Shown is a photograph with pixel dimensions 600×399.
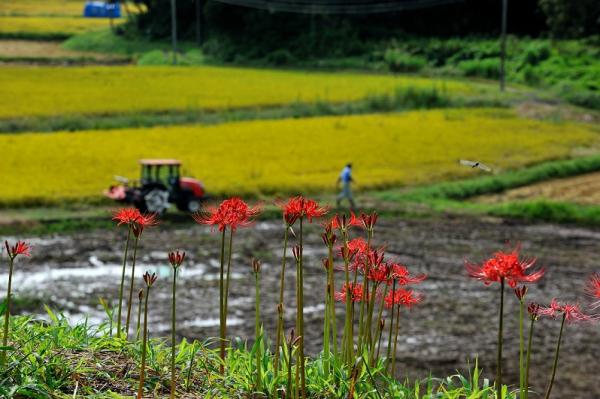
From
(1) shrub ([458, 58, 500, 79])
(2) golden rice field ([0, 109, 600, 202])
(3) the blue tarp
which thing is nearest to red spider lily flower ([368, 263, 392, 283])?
(2) golden rice field ([0, 109, 600, 202])

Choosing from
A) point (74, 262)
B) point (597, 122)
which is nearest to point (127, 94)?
point (597, 122)

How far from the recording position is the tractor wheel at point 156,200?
23.4 meters

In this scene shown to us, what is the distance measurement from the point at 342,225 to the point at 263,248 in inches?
683

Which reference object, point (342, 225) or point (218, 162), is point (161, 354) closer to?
point (342, 225)

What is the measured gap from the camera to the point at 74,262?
64.5 feet

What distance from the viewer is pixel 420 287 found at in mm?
18609

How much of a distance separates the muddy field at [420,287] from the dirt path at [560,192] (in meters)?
2.94

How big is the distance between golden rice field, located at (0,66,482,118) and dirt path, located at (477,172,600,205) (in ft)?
47.6

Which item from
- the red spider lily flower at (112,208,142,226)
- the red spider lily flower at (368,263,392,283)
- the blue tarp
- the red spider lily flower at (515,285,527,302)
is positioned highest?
the red spider lily flower at (112,208,142,226)

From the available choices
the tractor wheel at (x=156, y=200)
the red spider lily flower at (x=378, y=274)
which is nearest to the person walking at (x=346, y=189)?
the tractor wheel at (x=156, y=200)

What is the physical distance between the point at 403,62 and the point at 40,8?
4724cm

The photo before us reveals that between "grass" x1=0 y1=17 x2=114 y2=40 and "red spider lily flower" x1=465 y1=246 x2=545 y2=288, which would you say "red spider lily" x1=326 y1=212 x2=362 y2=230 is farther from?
"grass" x1=0 y1=17 x2=114 y2=40

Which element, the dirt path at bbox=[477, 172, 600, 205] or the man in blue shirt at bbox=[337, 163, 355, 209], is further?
the dirt path at bbox=[477, 172, 600, 205]

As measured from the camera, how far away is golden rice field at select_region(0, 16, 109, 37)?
76500mm
